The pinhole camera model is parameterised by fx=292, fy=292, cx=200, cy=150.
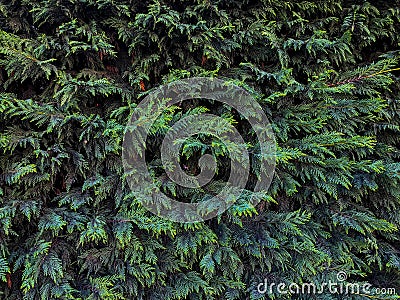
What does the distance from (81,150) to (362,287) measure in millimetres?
2037

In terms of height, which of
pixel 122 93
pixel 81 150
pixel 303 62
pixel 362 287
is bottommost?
pixel 362 287

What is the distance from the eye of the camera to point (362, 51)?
2.14 metres

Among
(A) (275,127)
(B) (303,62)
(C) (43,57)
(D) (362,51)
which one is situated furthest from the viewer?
(D) (362,51)

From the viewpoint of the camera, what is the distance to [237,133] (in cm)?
180

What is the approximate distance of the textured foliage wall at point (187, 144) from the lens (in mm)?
1676

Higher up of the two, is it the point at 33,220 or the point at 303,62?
the point at 303,62

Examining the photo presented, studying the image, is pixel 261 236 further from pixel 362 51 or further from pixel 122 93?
pixel 362 51

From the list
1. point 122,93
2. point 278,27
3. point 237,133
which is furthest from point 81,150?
point 278,27

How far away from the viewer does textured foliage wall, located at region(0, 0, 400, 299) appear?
1.68 metres

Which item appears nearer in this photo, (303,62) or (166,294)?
(166,294)

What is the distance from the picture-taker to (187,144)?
64.7 inches

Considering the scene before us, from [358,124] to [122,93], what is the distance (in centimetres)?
159

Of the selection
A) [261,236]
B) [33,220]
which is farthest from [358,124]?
[33,220]

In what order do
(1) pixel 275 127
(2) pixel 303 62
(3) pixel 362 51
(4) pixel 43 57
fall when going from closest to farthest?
(4) pixel 43 57 → (1) pixel 275 127 → (2) pixel 303 62 → (3) pixel 362 51
